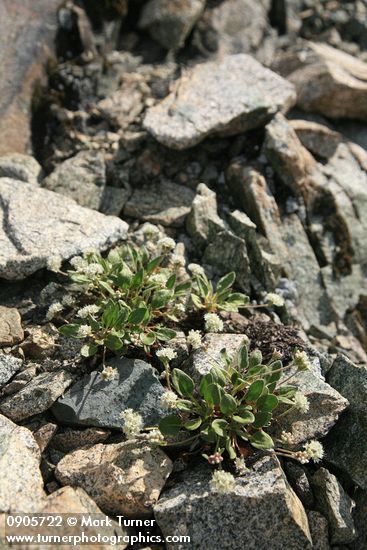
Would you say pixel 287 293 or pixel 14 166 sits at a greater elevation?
pixel 287 293

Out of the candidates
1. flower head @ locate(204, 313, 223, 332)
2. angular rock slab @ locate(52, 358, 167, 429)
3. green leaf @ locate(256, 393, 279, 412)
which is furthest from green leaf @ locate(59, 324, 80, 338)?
green leaf @ locate(256, 393, 279, 412)

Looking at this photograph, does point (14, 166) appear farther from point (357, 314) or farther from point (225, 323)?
point (357, 314)

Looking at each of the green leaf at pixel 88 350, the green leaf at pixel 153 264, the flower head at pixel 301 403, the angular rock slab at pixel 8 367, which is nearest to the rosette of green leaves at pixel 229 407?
the flower head at pixel 301 403

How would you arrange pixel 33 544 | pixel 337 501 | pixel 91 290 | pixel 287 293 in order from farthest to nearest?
1. pixel 287 293
2. pixel 91 290
3. pixel 337 501
4. pixel 33 544

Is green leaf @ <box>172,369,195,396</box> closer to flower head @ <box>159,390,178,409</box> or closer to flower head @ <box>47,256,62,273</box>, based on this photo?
flower head @ <box>159,390,178,409</box>

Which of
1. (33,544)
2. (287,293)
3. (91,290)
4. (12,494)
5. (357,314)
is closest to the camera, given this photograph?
(33,544)

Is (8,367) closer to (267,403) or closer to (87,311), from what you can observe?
(87,311)

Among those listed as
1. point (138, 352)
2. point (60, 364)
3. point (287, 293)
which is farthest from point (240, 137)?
point (60, 364)

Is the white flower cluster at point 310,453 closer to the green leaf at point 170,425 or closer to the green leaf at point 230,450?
the green leaf at point 230,450

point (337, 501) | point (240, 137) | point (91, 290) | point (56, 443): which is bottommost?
point (56, 443)
